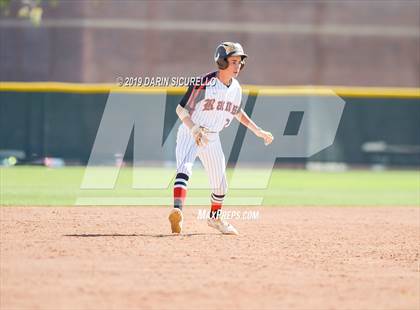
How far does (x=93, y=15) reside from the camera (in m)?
37.3

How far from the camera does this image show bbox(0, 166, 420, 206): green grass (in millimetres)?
16859

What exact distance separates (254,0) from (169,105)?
1236 centimetres

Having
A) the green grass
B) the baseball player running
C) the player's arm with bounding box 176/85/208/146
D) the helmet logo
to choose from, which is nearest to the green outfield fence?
the green grass

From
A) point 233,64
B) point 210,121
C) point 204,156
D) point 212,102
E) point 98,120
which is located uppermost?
point 233,64

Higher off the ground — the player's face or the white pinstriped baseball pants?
the player's face

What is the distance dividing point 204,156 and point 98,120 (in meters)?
15.9

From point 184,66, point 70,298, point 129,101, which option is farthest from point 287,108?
point 70,298

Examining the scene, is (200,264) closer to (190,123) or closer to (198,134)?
(198,134)

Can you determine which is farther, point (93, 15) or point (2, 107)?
point (93, 15)

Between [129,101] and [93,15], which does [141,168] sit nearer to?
[129,101]

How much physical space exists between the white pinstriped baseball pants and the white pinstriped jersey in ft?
0.57

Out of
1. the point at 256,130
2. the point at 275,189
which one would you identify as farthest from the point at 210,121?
the point at 275,189

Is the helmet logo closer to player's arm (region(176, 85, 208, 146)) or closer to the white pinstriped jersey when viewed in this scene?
the white pinstriped jersey

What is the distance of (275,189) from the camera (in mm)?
19938
